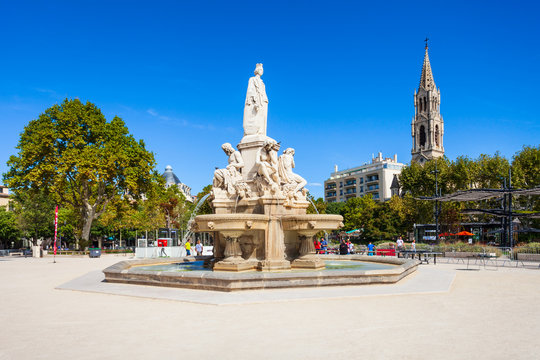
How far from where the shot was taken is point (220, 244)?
1455 cm

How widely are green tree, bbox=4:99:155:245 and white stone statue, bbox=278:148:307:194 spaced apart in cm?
2499

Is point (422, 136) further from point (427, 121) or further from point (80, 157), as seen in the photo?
point (80, 157)

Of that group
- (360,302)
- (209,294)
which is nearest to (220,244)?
(209,294)

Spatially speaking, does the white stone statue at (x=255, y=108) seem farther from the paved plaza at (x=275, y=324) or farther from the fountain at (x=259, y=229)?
the paved plaza at (x=275, y=324)

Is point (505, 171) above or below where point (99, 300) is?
above

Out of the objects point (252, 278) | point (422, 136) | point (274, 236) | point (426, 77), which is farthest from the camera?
point (426, 77)

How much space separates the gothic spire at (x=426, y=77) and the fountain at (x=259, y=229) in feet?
365

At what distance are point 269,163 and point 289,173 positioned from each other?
2.81ft

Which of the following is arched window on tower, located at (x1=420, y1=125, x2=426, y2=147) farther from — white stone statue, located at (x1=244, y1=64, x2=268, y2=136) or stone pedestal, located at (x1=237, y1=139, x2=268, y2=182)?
stone pedestal, located at (x1=237, y1=139, x2=268, y2=182)

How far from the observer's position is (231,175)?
15.1m

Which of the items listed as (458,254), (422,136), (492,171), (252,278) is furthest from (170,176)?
(252,278)

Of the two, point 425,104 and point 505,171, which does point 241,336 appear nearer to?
point 505,171

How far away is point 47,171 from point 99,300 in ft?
96.2

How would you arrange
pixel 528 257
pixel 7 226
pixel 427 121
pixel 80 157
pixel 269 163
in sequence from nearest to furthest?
pixel 269 163 → pixel 528 257 → pixel 80 157 → pixel 7 226 → pixel 427 121
